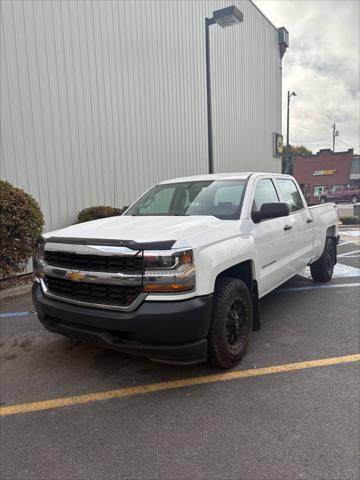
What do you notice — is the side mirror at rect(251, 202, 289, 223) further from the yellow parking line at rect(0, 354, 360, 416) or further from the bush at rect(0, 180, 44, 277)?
the bush at rect(0, 180, 44, 277)

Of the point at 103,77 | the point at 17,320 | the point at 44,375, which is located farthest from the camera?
the point at 103,77

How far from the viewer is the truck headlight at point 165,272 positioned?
2.84 m

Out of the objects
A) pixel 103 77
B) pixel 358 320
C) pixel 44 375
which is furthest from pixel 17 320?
pixel 103 77

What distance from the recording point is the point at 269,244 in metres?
4.14

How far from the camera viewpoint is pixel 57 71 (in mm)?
8016

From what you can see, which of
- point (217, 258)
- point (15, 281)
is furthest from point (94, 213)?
point (217, 258)

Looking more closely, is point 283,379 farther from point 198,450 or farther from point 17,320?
point 17,320

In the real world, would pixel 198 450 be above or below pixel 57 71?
below

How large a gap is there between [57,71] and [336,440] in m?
8.15

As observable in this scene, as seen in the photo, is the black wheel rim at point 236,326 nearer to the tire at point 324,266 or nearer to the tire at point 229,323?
the tire at point 229,323

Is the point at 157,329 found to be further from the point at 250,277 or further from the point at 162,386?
the point at 250,277

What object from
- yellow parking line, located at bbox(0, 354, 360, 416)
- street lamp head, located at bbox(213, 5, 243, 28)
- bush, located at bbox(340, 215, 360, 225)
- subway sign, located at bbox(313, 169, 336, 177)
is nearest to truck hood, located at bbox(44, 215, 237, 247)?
yellow parking line, located at bbox(0, 354, 360, 416)

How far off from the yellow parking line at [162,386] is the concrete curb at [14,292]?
3408mm

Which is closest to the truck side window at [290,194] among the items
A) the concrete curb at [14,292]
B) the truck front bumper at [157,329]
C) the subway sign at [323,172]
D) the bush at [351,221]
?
the truck front bumper at [157,329]
